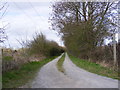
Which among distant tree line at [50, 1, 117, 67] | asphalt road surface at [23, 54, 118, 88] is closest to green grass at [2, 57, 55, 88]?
asphalt road surface at [23, 54, 118, 88]

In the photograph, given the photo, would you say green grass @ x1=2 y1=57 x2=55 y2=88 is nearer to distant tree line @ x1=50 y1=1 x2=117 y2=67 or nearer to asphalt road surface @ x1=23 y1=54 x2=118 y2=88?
asphalt road surface @ x1=23 y1=54 x2=118 y2=88

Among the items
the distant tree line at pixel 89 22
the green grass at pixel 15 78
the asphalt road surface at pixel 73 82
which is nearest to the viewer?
the asphalt road surface at pixel 73 82

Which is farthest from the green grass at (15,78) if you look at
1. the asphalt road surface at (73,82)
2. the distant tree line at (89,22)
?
the distant tree line at (89,22)

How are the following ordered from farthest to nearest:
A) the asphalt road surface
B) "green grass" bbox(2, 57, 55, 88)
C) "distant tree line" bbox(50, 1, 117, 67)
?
"distant tree line" bbox(50, 1, 117, 67) < "green grass" bbox(2, 57, 55, 88) < the asphalt road surface

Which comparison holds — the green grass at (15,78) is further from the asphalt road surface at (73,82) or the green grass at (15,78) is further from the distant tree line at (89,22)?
the distant tree line at (89,22)

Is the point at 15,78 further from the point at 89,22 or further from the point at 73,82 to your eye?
the point at 89,22

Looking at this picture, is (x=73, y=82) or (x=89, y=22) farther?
(x=89, y=22)

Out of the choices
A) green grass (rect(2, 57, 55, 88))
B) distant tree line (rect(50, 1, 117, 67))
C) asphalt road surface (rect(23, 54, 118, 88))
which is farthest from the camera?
distant tree line (rect(50, 1, 117, 67))

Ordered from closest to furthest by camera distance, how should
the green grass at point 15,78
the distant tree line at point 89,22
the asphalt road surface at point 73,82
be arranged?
the asphalt road surface at point 73,82 < the green grass at point 15,78 < the distant tree line at point 89,22

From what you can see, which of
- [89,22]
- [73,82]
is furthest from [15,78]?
[89,22]

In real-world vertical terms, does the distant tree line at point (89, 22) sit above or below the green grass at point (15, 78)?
above

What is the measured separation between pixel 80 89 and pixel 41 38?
27.8m

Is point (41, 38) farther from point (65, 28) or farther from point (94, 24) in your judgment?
point (94, 24)

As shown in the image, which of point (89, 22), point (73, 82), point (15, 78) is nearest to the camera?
point (73, 82)
